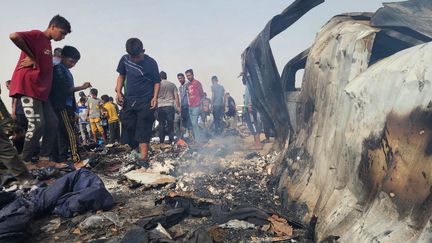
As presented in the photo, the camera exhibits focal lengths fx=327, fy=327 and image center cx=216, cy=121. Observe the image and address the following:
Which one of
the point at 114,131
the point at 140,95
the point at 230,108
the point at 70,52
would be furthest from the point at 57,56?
the point at 230,108

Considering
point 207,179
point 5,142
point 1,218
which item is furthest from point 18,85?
point 207,179

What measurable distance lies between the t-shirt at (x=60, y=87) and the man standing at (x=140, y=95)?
0.77 m

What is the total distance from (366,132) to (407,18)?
1.17 m

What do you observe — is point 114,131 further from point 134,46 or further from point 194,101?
point 134,46

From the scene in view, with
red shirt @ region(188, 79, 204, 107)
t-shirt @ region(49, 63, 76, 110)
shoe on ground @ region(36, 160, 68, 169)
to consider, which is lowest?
shoe on ground @ region(36, 160, 68, 169)

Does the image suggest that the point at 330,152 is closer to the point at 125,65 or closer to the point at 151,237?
the point at 151,237

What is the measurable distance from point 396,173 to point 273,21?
3.59 meters

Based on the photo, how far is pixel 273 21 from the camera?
4934 mm

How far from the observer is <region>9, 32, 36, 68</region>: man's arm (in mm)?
3933

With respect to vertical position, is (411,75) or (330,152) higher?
(411,75)

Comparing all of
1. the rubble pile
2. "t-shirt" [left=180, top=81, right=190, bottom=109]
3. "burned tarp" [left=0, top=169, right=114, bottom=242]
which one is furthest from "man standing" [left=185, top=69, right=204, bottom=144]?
"burned tarp" [left=0, top=169, right=114, bottom=242]

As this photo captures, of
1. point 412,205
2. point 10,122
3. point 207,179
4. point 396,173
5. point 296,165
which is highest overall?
point 10,122

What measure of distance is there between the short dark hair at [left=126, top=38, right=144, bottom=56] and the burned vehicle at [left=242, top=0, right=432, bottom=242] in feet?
8.77

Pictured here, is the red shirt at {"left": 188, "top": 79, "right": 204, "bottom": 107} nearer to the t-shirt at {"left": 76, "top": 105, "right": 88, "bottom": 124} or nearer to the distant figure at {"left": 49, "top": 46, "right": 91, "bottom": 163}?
the distant figure at {"left": 49, "top": 46, "right": 91, "bottom": 163}
